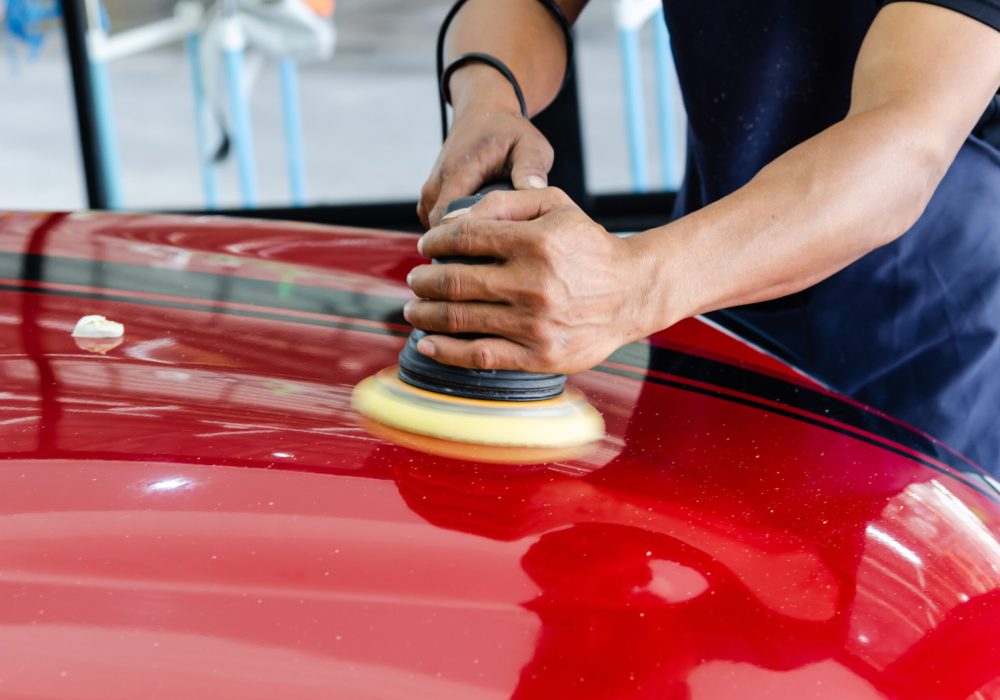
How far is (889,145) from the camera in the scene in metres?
0.85

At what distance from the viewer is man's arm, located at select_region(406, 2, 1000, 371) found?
0.76 m

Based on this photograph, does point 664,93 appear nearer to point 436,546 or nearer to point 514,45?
point 514,45

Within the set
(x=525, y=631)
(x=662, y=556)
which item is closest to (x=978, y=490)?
(x=662, y=556)

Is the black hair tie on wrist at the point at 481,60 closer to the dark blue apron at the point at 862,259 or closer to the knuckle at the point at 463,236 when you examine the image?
the dark blue apron at the point at 862,259

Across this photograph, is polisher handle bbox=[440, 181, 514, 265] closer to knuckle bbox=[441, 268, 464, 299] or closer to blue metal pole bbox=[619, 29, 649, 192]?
knuckle bbox=[441, 268, 464, 299]

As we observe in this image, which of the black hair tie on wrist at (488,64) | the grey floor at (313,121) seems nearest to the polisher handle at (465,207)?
the black hair tie on wrist at (488,64)

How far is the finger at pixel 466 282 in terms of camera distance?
29.9 inches

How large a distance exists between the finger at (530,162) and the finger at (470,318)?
0.64 feet

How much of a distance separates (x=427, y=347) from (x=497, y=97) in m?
0.46

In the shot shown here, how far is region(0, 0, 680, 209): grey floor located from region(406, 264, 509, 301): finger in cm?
333

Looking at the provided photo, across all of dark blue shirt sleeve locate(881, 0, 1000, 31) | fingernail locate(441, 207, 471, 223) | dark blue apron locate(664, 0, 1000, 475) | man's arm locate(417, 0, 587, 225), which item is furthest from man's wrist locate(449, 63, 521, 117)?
dark blue shirt sleeve locate(881, 0, 1000, 31)

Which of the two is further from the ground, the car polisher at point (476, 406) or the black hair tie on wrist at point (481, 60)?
the black hair tie on wrist at point (481, 60)

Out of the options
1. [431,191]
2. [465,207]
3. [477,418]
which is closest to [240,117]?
[431,191]

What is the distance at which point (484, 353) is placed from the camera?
76 cm
